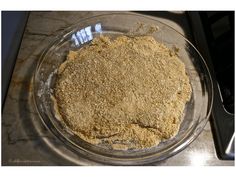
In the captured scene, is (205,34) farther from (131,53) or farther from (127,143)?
(127,143)

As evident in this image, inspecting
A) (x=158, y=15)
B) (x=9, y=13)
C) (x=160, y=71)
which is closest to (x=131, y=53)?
(x=160, y=71)

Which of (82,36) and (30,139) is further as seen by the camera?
(82,36)

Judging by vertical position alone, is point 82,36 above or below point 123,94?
above

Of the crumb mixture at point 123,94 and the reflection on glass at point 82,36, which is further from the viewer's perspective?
the reflection on glass at point 82,36

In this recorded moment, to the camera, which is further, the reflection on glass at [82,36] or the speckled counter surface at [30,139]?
the reflection on glass at [82,36]

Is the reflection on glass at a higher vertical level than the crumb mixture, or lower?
higher

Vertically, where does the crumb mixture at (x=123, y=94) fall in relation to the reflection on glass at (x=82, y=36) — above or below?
below

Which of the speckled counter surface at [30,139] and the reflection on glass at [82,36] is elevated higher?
the reflection on glass at [82,36]

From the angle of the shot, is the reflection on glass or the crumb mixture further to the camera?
the reflection on glass
